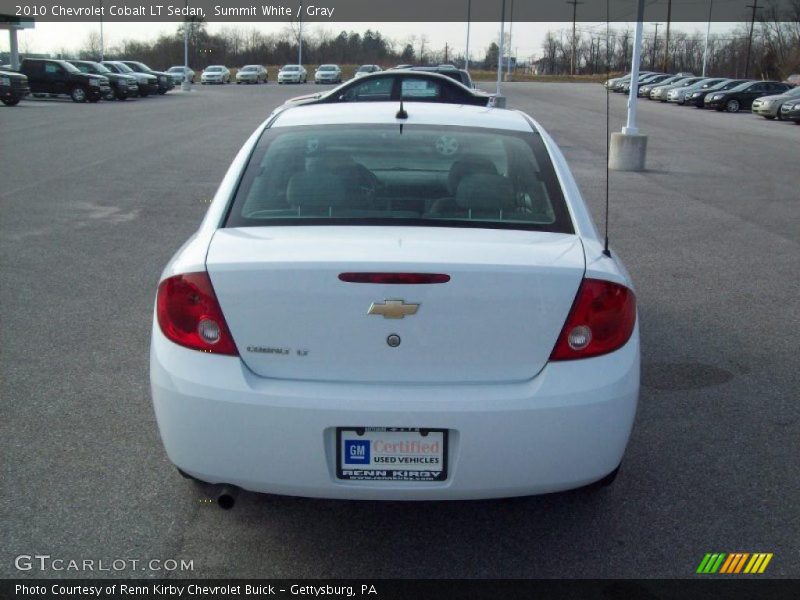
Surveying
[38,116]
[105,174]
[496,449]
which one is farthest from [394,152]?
[38,116]

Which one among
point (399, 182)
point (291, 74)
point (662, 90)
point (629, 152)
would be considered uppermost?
point (291, 74)

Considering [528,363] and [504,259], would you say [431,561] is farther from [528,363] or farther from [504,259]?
[504,259]

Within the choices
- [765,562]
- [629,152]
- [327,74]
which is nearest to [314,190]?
[765,562]

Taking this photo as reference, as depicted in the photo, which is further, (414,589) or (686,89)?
(686,89)

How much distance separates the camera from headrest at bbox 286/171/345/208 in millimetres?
3779

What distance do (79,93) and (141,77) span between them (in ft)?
23.9

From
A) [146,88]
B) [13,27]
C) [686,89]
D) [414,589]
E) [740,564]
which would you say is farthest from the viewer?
[686,89]

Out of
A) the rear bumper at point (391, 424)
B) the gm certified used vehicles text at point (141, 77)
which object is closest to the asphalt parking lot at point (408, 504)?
the rear bumper at point (391, 424)

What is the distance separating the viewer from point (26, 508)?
12.1 feet

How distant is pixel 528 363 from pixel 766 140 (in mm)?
25735

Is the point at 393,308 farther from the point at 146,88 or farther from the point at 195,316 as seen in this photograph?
the point at 146,88

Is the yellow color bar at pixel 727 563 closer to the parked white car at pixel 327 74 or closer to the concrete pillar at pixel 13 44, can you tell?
the concrete pillar at pixel 13 44

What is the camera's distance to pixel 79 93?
39.5 metres

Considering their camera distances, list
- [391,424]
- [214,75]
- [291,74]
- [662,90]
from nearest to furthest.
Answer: [391,424]
[662,90]
[291,74]
[214,75]
